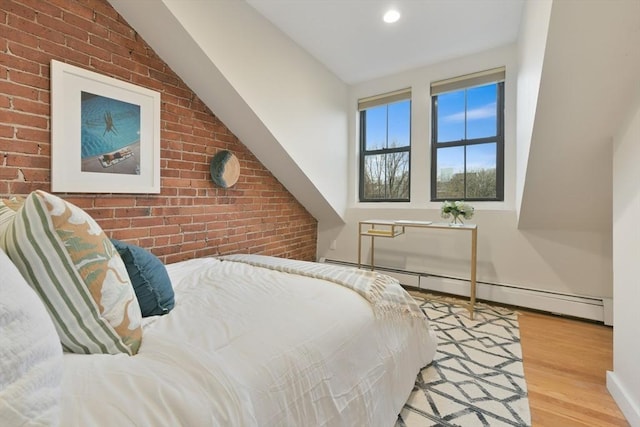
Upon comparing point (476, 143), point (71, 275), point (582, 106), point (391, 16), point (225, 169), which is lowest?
point (71, 275)

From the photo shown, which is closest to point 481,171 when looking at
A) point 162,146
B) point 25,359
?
point 162,146

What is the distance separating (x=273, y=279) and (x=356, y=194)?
2.39m

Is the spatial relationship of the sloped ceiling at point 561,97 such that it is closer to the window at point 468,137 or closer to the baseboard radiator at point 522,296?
the window at point 468,137

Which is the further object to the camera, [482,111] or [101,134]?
[482,111]

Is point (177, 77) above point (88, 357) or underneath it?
above

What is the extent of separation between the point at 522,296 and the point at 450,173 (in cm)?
137

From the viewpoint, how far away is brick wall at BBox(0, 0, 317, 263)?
1.51 m

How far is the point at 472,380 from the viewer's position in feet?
5.47

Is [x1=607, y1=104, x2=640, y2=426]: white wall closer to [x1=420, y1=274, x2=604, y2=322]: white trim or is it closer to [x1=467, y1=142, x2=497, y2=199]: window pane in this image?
[x1=420, y1=274, x2=604, y2=322]: white trim

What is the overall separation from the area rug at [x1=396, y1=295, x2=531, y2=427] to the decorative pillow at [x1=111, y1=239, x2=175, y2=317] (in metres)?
1.15

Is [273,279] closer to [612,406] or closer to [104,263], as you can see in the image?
[104,263]

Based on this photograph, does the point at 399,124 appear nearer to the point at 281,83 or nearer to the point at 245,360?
the point at 281,83

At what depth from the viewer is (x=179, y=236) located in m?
2.29

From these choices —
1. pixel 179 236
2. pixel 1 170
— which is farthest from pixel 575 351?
pixel 1 170
